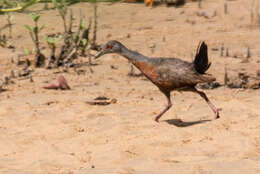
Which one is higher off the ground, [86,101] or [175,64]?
[175,64]

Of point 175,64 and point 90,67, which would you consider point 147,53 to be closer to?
point 90,67

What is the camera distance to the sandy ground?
17.7ft

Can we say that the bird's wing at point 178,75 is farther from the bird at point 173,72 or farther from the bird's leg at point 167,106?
the bird's leg at point 167,106

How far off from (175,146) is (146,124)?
98cm

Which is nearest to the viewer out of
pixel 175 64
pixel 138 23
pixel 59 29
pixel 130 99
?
pixel 175 64

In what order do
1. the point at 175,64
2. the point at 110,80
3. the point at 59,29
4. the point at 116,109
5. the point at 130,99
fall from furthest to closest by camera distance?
1. the point at 59,29
2. the point at 110,80
3. the point at 130,99
4. the point at 116,109
5. the point at 175,64

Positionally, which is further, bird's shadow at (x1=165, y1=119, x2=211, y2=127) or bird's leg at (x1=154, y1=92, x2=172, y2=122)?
bird's leg at (x1=154, y1=92, x2=172, y2=122)

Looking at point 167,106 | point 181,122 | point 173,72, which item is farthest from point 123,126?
point 173,72

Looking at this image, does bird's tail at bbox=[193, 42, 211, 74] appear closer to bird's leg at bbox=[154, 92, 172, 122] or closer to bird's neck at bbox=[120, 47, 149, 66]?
bird's leg at bbox=[154, 92, 172, 122]

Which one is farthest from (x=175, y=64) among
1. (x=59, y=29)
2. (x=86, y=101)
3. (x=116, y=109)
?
(x=59, y=29)

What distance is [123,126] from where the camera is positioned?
6.67m

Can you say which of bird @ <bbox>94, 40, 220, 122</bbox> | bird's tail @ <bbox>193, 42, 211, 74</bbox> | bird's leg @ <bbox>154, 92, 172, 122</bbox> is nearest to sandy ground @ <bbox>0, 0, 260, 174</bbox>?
bird's leg @ <bbox>154, 92, 172, 122</bbox>

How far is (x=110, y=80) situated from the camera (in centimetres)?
976

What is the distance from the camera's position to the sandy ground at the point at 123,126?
212 inches
